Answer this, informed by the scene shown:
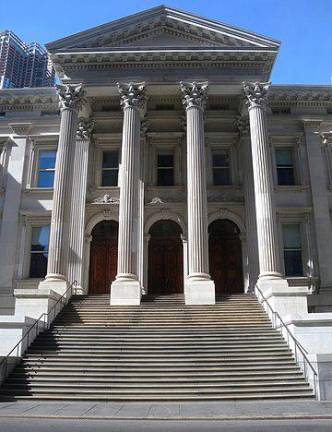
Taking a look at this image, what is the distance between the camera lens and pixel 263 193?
64.9ft

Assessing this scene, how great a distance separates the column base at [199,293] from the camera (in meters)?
18.3

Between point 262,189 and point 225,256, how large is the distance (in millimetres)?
5168

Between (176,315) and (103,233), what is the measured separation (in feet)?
28.2

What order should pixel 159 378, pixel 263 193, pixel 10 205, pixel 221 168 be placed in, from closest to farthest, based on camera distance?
pixel 159 378, pixel 263 193, pixel 10 205, pixel 221 168

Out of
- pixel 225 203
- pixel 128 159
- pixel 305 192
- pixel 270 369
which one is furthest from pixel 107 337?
pixel 305 192

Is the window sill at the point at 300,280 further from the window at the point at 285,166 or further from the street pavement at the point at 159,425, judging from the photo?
the street pavement at the point at 159,425

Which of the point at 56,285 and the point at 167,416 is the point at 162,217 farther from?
the point at 167,416

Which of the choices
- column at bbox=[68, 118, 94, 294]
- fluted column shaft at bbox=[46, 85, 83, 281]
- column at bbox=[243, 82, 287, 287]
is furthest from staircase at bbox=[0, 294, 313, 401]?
column at bbox=[68, 118, 94, 294]

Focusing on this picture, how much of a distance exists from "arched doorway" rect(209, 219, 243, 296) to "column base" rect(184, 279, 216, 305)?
15.4 ft

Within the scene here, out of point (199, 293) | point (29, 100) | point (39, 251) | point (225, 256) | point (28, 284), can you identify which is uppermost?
point (29, 100)

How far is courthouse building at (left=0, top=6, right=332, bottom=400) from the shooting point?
1995 cm

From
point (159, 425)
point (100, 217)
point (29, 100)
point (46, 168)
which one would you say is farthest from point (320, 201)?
point (159, 425)

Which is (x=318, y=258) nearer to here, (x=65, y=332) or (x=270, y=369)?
(x=270, y=369)

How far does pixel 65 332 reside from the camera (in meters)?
15.5
